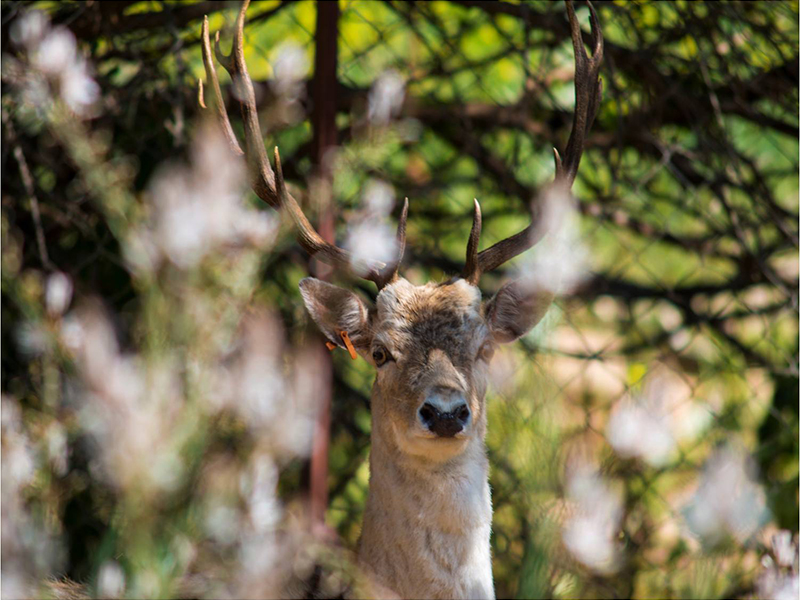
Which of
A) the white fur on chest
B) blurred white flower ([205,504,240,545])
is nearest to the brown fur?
the white fur on chest

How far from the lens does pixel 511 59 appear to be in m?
3.45

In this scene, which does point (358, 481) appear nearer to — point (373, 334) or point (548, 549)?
point (373, 334)

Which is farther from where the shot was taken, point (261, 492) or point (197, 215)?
point (261, 492)

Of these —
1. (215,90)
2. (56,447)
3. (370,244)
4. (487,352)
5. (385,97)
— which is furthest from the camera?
(385,97)

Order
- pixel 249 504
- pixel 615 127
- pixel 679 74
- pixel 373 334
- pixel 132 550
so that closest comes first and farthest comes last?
1. pixel 132 550
2. pixel 249 504
3. pixel 373 334
4. pixel 679 74
5. pixel 615 127

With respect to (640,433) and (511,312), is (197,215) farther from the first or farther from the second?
(511,312)

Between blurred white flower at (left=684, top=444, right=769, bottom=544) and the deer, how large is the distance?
1.09 metres

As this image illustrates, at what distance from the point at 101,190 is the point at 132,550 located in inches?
15.5

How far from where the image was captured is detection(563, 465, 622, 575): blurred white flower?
0.89 meters

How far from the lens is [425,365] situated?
2.10m

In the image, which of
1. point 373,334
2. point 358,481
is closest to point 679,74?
point 373,334

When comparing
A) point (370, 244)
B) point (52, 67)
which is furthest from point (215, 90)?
point (52, 67)

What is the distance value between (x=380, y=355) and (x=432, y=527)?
1.50ft

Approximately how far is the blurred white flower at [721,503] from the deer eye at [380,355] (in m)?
1.34
